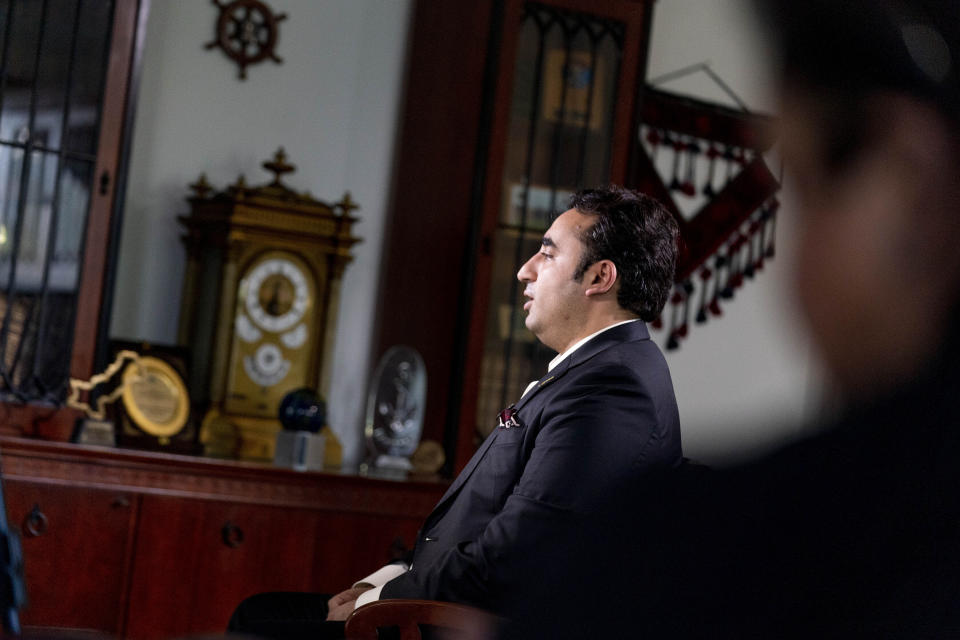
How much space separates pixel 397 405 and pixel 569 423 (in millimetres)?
1812

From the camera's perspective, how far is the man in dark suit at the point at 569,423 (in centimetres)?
186

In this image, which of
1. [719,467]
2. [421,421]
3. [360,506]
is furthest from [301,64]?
[719,467]

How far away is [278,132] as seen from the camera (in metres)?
3.87

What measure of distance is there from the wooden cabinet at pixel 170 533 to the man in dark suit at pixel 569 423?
0.86 metres

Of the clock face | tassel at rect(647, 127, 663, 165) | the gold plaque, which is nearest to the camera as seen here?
the gold plaque

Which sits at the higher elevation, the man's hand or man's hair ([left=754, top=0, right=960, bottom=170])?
man's hair ([left=754, top=0, right=960, bottom=170])

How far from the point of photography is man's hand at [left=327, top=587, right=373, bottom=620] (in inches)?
85.4

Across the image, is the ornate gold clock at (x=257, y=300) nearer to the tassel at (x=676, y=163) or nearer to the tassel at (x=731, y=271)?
the tassel at (x=676, y=163)

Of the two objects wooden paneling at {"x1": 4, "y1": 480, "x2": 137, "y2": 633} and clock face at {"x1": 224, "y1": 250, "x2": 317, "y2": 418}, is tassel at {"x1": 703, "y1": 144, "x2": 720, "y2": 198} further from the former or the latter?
wooden paneling at {"x1": 4, "y1": 480, "x2": 137, "y2": 633}

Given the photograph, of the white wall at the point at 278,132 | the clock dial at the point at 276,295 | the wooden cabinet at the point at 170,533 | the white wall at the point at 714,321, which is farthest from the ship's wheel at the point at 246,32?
the white wall at the point at 714,321

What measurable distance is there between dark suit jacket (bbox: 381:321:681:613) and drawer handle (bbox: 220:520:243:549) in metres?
1.25

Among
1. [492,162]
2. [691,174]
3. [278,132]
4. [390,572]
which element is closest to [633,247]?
[390,572]

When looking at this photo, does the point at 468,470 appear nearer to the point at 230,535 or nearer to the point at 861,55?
the point at 230,535

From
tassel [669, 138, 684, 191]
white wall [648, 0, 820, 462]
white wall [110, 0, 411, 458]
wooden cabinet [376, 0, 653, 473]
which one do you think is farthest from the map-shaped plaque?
tassel [669, 138, 684, 191]
